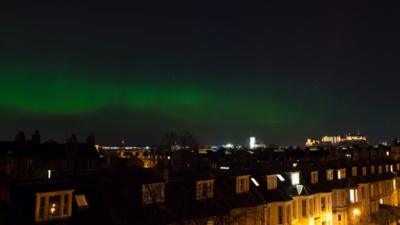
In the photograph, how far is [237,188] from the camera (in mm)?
43281

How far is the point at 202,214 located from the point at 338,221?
98.4ft

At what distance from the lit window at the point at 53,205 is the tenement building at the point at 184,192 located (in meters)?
0.06

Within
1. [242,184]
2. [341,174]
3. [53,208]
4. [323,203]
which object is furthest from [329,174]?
[53,208]

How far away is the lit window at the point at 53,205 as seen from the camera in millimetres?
26766

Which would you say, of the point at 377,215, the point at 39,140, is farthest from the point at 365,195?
the point at 39,140

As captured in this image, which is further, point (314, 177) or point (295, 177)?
point (314, 177)

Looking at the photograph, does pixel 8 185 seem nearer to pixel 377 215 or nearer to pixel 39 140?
pixel 39 140

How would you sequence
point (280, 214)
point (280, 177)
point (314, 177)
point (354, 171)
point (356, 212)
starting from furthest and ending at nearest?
point (354, 171)
point (356, 212)
point (314, 177)
point (280, 177)
point (280, 214)

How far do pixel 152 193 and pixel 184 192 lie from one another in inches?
137

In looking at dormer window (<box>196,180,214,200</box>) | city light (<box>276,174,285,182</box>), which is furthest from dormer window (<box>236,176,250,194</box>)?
city light (<box>276,174,285,182</box>)

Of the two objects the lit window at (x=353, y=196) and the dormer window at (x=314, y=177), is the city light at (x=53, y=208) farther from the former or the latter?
the lit window at (x=353, y=196)

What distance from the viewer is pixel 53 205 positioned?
27672 mm

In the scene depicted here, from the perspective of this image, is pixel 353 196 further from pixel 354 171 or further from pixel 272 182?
pixel 272 182

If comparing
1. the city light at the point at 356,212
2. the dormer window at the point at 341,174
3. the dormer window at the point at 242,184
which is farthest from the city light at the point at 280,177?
the city light at the point at 356,212
